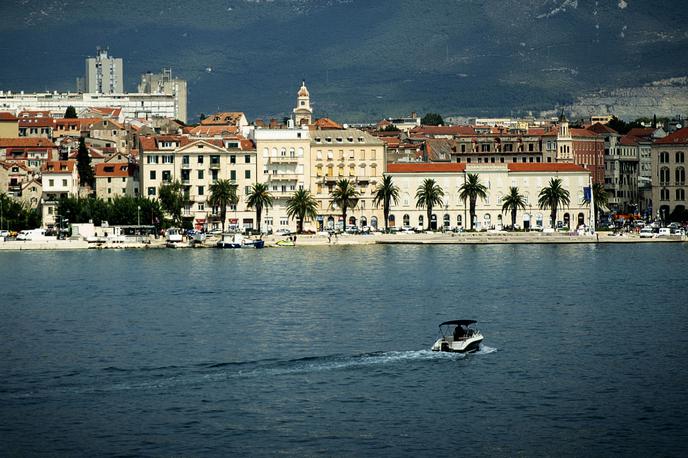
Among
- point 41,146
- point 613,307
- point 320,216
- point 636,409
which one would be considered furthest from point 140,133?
point 636,409

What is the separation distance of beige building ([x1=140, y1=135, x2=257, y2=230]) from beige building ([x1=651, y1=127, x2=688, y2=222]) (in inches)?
1492

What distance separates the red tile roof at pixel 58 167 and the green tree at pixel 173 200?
8555mm

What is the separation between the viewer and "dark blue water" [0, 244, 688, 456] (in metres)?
33.7

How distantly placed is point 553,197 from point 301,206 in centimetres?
1806

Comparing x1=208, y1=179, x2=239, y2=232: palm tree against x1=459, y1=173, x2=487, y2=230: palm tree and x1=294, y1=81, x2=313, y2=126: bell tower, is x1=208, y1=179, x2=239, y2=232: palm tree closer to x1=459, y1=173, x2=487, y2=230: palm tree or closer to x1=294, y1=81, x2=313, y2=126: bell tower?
x1=459, y1=173, x2=487, y2=230: palm tree

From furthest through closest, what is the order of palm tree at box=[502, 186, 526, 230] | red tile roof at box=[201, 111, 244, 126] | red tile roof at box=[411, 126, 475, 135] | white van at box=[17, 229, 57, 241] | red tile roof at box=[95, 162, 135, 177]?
red tile roof at box=[411, 126, 475, 135] < red tile roof at box=[201, 111, 244, 126] < red tile roof at box=[95, 162, 135, 177] < palm tree at box=[502, 186, 526, 230] < white van at box=[17, 229, 57, 241]

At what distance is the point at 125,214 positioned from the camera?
338 feet

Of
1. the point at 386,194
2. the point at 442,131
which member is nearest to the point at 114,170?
the point at 386,194

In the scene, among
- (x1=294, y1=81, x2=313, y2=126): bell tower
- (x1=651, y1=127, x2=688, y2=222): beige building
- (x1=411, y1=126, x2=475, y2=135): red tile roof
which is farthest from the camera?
(x1=411, y1=126, x2=475, y2=135): red tile roof

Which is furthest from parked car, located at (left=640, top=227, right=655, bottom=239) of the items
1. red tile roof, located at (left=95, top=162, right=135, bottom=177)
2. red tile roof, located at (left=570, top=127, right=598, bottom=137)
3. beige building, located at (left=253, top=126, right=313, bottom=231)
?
red tile roof, located at (left=95, top=162, right=135, bottom=177)

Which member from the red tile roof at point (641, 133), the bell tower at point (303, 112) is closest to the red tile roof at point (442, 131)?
the red tile roof at point (641, 133)

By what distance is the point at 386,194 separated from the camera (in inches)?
4242

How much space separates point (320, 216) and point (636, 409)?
7435 centimetres

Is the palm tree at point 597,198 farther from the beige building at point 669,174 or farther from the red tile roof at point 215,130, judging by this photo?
the red tile roof at point 215,130
